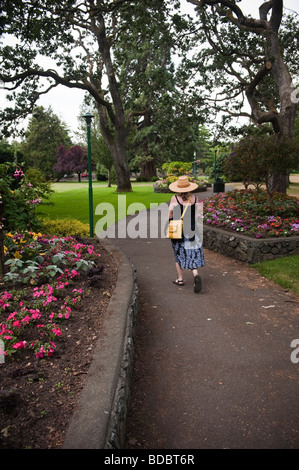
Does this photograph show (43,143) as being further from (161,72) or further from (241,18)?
(241,18)

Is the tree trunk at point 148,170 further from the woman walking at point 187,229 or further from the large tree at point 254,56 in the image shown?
the woman walking at point 187,229

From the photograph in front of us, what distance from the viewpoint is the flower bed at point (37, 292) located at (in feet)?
10.8

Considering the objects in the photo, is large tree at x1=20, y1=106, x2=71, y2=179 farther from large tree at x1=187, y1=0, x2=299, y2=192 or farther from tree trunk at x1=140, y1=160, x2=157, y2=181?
large tree at x1=187, y1=0, x2=299, y2=192

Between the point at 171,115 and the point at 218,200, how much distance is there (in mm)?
6705

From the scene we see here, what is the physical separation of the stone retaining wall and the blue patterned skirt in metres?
2.11

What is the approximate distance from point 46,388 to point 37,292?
166 cm

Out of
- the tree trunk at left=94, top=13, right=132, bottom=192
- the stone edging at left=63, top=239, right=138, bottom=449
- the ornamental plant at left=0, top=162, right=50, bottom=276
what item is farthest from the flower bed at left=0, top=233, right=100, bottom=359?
the tree trunk at left=94, top=13, right=132, bottom=192

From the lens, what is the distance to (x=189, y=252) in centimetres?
584

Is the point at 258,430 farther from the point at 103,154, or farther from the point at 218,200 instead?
the point at 103,154

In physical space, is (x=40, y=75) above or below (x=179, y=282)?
above

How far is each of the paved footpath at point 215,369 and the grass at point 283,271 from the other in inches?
8.3

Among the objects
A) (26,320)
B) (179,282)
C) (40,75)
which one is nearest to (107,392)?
(26,320)

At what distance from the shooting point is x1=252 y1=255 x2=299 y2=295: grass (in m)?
6.02

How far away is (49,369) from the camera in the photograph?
291cm
